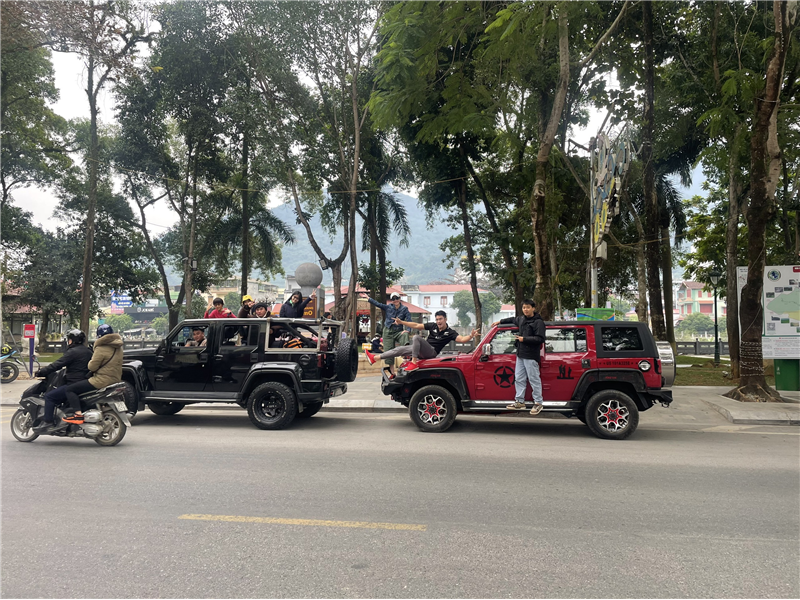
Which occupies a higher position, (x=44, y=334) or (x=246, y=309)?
(x=246, y=309)

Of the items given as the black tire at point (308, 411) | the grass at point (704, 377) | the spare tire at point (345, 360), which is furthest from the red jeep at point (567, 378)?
the grass at point (704, 377)

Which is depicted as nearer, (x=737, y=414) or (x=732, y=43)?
(x=737, y=414)

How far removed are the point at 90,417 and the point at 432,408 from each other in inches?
199

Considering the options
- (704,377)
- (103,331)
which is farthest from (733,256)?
(103,331)

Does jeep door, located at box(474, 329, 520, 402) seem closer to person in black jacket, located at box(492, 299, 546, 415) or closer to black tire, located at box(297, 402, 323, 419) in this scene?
person in black jacket, located at box(492, 299, 546, 415)

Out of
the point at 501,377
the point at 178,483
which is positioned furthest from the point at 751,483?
the point at 178,483

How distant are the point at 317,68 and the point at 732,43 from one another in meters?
16.8

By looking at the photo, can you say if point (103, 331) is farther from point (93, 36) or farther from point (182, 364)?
point (93, 36)

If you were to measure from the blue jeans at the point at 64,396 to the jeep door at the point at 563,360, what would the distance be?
677cm

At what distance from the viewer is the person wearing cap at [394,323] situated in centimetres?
1241

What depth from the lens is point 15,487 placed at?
6113 millimetres

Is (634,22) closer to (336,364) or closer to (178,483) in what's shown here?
(336,364)

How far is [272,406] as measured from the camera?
1002cm

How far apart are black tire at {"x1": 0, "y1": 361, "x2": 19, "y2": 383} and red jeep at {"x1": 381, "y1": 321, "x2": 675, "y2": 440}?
1434 centimetres
